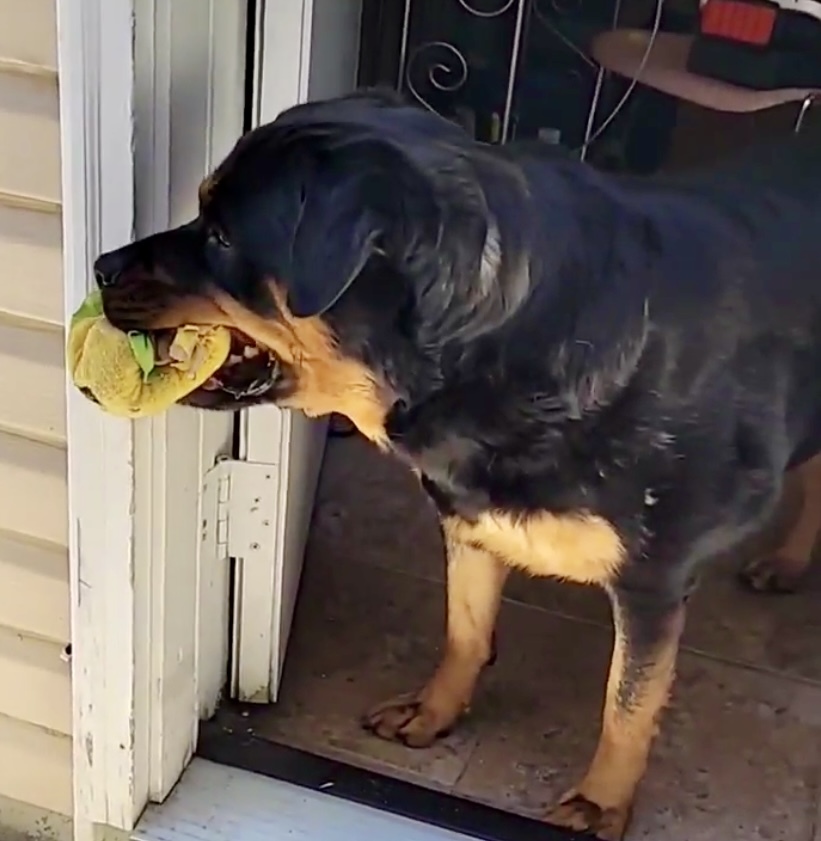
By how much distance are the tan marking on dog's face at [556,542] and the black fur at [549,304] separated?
2 cm

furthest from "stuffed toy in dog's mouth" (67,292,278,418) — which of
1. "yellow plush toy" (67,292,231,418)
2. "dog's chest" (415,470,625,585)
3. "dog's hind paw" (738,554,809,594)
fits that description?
"dog's hind paw" (738,554,809,594)

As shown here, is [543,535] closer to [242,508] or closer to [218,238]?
[242,508]

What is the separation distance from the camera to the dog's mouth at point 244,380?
4.65 ft

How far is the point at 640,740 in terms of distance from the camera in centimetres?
173

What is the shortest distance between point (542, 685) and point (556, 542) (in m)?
0.55

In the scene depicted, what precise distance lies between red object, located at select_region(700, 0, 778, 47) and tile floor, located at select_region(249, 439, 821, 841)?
2.99 ft

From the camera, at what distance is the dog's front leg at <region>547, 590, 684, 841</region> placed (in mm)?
1645

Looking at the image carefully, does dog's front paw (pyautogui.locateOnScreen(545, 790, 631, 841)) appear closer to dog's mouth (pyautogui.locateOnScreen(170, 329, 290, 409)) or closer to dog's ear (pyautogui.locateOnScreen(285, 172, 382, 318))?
dog's mouth (pyautogui.locateOnScreen(170, 329, 290, 409))

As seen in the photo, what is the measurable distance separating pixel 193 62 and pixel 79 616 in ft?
2.07

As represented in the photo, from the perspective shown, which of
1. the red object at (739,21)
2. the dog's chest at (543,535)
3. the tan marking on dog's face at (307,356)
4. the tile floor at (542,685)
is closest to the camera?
the tan marking on dog's face at (307,356)

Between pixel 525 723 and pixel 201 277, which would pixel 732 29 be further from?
pixel 201 277

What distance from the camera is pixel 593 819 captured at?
5.80ft

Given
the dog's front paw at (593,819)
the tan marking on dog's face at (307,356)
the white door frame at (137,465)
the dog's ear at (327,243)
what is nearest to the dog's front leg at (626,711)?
the dog's front paw at (593,819)

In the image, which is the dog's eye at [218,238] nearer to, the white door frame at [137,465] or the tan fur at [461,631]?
the white door frame at [137,465]
